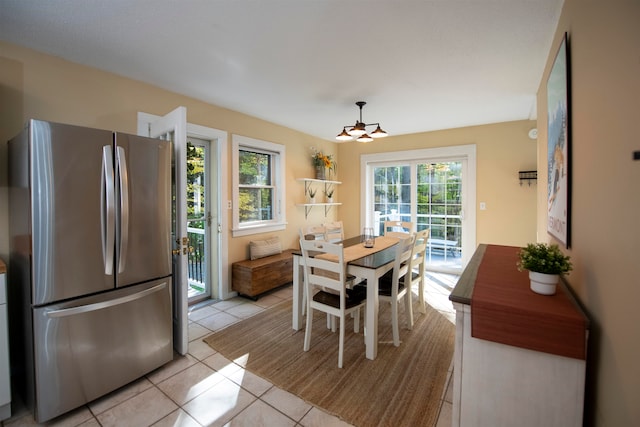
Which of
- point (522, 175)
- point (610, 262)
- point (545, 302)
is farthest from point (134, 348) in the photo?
point (522, 175)

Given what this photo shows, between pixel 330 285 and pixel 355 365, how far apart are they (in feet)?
2.16

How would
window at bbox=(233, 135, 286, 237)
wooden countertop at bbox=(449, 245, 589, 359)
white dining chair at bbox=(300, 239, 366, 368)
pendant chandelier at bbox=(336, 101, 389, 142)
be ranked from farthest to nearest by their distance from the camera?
1. window at bbox=(233, 135, 286, 237)
2. pendant chandelier at bbox=(336, 101, 389, 142)
3. white dining chair at bbox=(300, 239, 366, 368)
4. wooden countertop at bbox=(449, 245, 589, 359)

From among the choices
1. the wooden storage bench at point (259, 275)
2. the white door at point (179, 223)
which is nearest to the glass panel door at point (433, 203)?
the wooden storage bench at point (259, 275)

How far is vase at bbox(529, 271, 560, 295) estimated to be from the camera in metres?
1.23

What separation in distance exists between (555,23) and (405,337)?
262 centimetres

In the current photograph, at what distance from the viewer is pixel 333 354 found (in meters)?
2.35

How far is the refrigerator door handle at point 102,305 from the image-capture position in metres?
1.64

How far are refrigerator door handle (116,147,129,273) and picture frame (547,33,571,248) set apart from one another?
102 inches

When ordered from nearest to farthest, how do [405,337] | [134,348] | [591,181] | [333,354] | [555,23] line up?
[591,181] → [555,23] → [134,348] → [333,354] → [405,337]

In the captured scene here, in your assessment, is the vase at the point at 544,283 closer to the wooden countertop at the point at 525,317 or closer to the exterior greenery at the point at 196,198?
the wooden countertop at the point at 525,317

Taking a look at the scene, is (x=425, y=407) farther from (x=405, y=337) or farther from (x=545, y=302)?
(x=545, y=302)

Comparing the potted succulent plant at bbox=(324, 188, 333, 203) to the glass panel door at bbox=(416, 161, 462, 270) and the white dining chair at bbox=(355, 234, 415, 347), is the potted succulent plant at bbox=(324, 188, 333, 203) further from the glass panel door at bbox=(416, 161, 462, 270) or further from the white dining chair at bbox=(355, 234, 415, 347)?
the white dining chair at bbox=(355, 234, 415, 347)

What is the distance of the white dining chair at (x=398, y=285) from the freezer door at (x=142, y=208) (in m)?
1.70

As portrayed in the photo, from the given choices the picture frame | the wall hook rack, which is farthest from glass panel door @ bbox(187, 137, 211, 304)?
the wall hook rack
